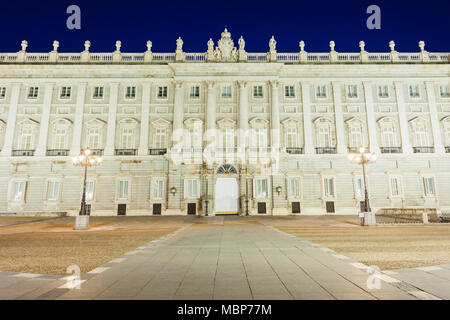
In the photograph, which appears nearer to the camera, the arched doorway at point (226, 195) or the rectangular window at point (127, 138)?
the arched doorway at point (226, 195)

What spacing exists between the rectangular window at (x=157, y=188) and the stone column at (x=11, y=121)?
49.2ft

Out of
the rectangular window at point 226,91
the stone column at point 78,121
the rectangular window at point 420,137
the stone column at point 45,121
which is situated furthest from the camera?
the rectangular window at point 226,91

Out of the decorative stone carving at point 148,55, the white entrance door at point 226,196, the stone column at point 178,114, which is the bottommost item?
the white entrance door at point 226,196

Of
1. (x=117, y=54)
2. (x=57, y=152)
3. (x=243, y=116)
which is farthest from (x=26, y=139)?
(x=243, y=116)

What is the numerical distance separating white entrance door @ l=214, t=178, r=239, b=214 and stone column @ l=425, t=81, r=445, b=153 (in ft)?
68.8

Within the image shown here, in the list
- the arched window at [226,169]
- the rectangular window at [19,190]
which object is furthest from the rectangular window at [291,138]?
the rectangular window at [19,190]

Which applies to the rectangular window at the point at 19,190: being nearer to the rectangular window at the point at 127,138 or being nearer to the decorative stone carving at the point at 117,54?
the rectangular window at the point at 127,138

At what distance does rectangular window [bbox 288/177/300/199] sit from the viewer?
86.0ft

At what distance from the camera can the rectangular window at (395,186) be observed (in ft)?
85.6

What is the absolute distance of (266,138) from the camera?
2700cm

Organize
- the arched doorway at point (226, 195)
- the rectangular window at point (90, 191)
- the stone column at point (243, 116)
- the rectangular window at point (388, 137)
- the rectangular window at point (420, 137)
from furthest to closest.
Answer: the rectangular window at point (388, 137), the rectangular window at point (420, 137), the arched doorway at point (226, 195), the stone column at point (243, 116), the rectangular window at point (90, 191)

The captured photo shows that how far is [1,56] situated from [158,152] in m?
20.6

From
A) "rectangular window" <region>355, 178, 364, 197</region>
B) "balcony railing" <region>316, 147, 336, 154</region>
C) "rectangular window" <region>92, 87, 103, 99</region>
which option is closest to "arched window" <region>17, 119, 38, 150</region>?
"rectangular window" <region>92, 87, 103, 99</region>
